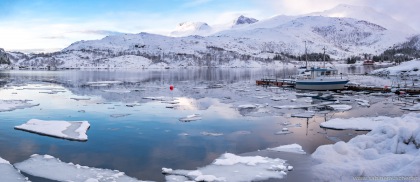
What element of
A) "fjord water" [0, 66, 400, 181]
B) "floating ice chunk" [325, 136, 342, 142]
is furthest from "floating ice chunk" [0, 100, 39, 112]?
"floating ice chunk" [325, 136, 342, 142]

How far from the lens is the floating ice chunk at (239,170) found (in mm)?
13695

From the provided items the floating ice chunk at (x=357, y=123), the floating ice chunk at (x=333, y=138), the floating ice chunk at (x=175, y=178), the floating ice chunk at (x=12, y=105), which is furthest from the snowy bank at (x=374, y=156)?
the floating ice chunk at (x=12, y=105)

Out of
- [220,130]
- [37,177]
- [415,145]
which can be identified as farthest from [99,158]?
[415,145]

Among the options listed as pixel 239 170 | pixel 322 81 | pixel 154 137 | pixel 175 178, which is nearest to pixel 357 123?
pixel 239 170

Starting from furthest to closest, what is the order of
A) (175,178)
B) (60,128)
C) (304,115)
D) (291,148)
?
(304,115)
(60,128)
(291,148)
(175,178)

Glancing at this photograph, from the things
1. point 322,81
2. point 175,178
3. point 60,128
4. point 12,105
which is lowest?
point 175,178

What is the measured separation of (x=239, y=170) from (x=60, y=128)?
13.3m

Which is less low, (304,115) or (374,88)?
(374,88)

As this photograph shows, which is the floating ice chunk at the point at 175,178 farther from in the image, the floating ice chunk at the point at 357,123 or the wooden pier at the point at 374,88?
the wooden pier at the point at 374,88

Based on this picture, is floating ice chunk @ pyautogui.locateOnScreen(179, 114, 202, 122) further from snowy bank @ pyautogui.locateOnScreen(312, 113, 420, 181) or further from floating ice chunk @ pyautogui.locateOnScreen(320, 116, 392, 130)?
snowy bank @ pyautogui.locateOnScreen(312, 113, 420, 181)

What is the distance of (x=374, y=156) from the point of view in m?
15.0

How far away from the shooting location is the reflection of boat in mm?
55094

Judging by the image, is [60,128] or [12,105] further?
[12,105]

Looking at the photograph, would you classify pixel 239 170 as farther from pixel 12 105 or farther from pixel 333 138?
pixel 12 105
